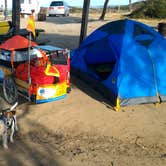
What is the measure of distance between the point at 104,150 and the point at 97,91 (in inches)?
119

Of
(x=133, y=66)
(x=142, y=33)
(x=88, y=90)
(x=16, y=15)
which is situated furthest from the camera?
(x=16, y=15)

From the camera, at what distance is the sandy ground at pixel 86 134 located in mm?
5531

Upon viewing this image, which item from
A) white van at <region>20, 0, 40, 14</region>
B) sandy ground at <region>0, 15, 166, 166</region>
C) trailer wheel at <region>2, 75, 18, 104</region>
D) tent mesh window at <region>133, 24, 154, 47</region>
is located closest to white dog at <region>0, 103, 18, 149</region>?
sandy ground at <region>0, 15, 166, 166</region>

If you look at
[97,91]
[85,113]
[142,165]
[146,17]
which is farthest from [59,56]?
[146,17]

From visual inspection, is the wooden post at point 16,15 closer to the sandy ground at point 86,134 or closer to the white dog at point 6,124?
the sandy ground at point 86,134

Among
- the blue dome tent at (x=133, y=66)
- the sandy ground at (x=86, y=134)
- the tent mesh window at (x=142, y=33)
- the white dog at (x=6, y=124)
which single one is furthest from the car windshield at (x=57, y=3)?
the white dog at (x=6, y=124)

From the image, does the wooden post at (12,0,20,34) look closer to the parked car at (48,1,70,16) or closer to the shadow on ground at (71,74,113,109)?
the shadow on ground at (71,74,113,109)

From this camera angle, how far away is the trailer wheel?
7.67m

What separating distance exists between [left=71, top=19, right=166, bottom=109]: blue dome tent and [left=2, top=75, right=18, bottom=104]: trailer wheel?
1.99 meters

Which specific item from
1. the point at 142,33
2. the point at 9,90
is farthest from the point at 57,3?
the point at 9,90

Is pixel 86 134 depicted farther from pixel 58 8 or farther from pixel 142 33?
pixel 58 8

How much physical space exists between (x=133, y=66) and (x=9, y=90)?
271 centimetres

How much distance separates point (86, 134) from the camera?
6469mm

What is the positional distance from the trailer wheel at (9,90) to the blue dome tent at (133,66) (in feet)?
6.53
